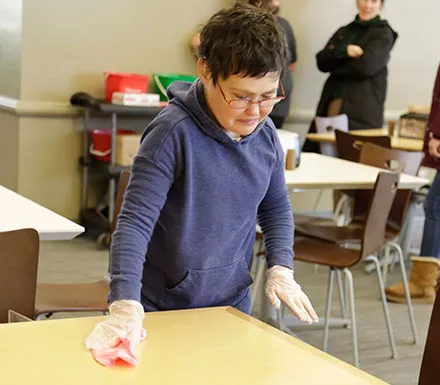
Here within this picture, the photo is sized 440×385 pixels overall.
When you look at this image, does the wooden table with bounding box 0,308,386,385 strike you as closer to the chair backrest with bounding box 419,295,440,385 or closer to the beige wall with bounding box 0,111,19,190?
the chair backrest with bounding box 419,295,440,385

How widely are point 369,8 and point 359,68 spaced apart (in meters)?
0.40

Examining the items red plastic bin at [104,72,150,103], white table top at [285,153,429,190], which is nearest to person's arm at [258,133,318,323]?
white table top at [285,153,429,190]

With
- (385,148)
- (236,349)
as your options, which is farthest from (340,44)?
(236,349)

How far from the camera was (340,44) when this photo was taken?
5438 millimetres

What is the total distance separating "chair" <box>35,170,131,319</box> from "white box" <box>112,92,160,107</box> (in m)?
2.40

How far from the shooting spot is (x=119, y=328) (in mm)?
1420

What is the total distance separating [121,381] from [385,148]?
9.74ft

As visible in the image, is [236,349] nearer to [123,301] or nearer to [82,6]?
[123,301]

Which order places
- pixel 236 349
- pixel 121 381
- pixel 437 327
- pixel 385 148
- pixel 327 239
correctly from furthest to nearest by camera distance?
1. pixel 385 148
2. pixel 327 239
3. pixel 437 327
4. pixel 236 349
5. pixel 121 381

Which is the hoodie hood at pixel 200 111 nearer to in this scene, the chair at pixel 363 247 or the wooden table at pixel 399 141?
the chair at pixel 363 247

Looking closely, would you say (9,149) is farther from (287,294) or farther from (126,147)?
(287,294)

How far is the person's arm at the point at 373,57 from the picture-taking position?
17.2ft

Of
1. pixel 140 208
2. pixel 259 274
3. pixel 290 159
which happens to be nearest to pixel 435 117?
pixel 290 159

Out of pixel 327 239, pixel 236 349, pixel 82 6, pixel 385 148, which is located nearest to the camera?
pixel 236 349
